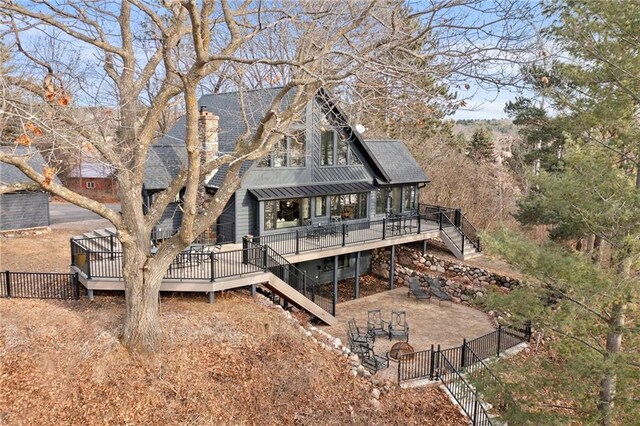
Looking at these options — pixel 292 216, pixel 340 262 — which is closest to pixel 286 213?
pixel 292 216

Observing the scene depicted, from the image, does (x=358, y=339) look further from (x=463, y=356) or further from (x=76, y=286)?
(x=76, y=286)

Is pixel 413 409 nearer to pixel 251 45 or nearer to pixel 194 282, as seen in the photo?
pixel 194 282

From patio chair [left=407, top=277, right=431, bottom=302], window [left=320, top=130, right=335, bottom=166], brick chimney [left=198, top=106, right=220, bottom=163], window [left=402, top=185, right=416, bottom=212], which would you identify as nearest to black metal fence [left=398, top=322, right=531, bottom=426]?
patio chair [left=407, top=277, right=431, bottom=302]

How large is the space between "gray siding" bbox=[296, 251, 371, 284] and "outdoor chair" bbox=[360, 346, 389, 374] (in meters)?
6.35

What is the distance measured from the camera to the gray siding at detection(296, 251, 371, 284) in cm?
1942

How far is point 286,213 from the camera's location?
18.3 metres

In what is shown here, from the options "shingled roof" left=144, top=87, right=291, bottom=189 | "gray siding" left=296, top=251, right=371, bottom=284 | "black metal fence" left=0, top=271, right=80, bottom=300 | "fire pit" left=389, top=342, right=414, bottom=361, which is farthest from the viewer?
"gray siding" left=296, top=251, right=371, bottom=284

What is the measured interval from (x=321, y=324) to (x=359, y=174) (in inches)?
298

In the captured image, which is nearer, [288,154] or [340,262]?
[288,154]

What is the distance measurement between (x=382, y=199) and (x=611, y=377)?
15.1 m

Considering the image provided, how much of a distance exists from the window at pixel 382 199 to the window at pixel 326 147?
3.42 m

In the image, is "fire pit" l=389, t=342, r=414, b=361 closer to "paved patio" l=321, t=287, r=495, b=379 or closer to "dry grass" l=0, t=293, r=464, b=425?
"paved patio" l=321, t=287, r=495, b=379

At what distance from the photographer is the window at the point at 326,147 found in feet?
63.6

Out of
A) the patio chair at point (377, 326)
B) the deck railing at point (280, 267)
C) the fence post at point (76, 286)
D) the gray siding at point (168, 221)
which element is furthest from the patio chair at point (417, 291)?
the fence post at point (76, 286)
